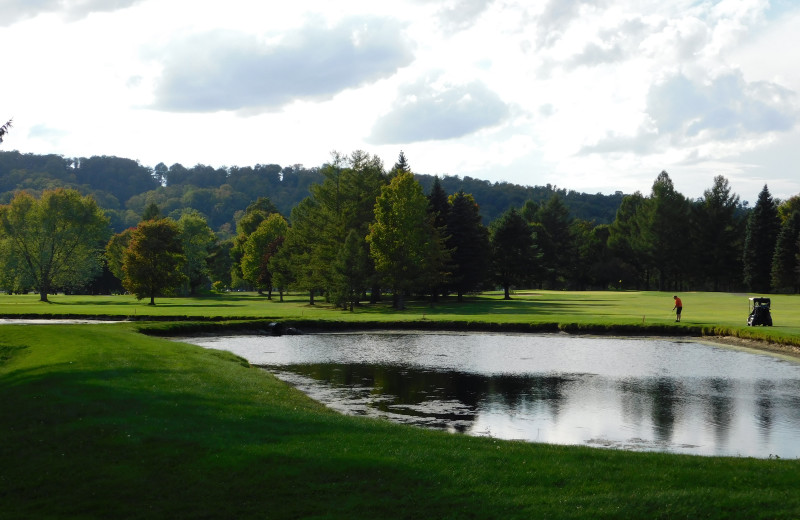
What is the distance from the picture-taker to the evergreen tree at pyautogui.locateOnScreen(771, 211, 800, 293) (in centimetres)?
10819

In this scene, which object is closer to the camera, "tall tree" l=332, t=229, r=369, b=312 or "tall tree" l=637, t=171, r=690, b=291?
"tall tree" l=332, t=229, r=369, b=312

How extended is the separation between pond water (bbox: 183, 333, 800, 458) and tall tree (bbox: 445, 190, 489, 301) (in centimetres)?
3794

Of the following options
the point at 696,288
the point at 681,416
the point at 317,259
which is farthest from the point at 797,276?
the point at 681,416

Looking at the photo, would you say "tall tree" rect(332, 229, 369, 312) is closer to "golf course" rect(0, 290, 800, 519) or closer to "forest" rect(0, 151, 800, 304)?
"forest" rect(0, 151, 800, 304)

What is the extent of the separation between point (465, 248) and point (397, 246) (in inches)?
575

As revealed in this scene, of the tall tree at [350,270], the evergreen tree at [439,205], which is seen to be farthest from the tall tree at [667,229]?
the tall tree at [350,270]

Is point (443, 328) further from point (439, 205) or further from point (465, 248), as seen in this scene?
point (439, 205)

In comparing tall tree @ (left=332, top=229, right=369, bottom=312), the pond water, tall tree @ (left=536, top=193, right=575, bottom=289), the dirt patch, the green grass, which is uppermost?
tall tree @ (left=536, top=193, right=575, bottom=289)

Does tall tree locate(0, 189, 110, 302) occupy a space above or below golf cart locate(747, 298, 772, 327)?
above

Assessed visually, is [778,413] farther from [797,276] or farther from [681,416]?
[797,276]

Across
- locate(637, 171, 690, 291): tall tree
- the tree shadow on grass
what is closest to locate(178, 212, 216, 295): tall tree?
locate(637, 171, 690, 291): tall tree

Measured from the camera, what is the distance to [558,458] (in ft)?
45.2

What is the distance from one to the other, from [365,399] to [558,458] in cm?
1331

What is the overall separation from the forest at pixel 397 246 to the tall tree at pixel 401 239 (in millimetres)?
124
